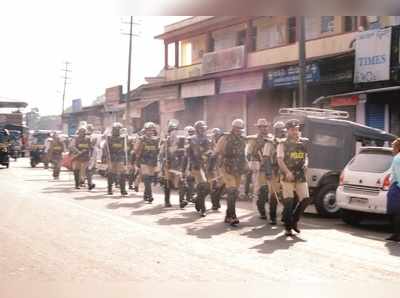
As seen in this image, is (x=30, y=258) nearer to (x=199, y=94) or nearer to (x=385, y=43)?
(x=385, y=43)

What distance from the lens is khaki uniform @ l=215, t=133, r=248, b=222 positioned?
10234 mm

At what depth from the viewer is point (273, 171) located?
1052cm

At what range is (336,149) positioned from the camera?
12.3 metres

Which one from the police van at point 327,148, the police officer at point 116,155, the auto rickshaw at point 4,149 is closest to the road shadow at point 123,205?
the police officer at point 116,155

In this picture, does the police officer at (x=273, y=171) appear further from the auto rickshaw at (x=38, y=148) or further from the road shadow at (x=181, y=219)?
the auto rickshaw at (x=38, y=148)

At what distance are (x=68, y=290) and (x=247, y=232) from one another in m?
4.45

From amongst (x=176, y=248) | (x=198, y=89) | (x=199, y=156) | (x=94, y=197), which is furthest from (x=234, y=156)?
(x=198, y=89)

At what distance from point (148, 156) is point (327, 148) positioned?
4.17 meters

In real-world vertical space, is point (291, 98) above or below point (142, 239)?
above

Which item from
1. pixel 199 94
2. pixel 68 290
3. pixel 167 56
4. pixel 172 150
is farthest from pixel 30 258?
pixel 167 56

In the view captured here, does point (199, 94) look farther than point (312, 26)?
Yes

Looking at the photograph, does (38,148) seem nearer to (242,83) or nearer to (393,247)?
(242,83)

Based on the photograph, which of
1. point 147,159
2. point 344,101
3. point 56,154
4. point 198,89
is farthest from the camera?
point 198,89

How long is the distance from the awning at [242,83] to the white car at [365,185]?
14515 millimetres
